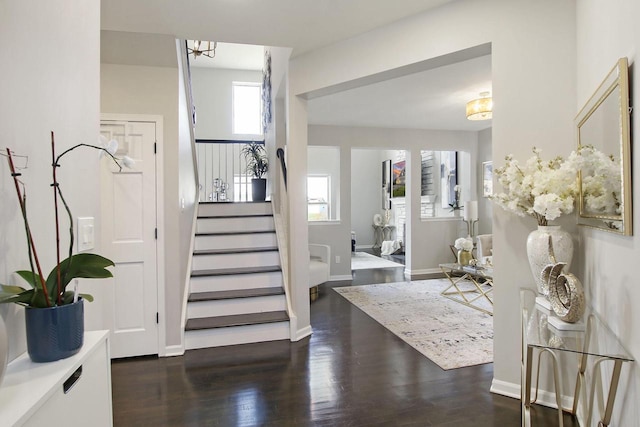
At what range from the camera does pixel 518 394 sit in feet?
7.97

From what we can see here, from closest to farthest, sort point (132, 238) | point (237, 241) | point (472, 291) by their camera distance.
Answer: point (132, 238) → point (237, 241) → point (472, 291)

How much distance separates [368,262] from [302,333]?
478 centimetres

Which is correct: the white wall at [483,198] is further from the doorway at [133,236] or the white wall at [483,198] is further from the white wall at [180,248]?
the doorway at [133,236]

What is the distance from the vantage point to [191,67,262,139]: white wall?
7.88 metres

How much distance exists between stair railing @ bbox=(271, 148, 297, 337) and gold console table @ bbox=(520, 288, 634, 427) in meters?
2.19

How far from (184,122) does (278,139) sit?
1450 millimetres

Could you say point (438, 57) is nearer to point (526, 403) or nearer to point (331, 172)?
point (526, 403)

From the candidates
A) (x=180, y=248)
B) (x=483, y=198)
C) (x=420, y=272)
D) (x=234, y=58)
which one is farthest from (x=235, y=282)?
(x=234, y=58)

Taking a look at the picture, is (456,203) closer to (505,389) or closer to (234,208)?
(234,208)

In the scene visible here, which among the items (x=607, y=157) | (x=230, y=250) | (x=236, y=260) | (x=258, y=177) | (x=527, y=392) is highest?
(x=258, y=177)

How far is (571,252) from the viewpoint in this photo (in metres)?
2.10

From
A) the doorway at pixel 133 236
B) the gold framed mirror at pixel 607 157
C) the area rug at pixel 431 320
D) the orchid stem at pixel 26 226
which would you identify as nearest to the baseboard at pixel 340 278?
the area rug at pixel 431 320

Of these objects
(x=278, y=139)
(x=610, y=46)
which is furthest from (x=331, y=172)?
(x=610, y=46)

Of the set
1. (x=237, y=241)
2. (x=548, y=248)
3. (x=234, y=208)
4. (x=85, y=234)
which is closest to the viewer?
(x=85, y=234)
